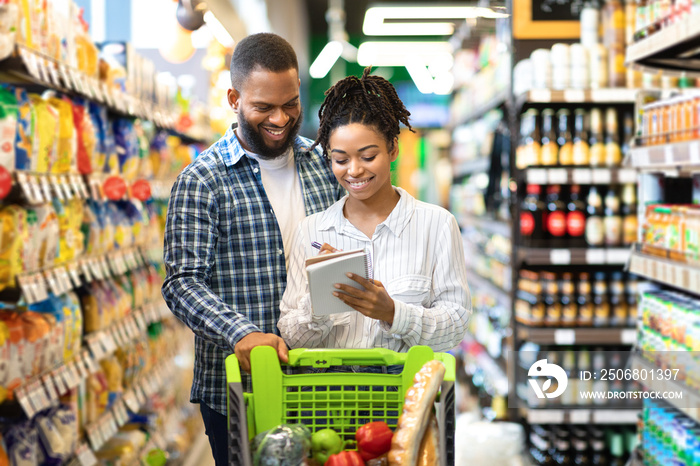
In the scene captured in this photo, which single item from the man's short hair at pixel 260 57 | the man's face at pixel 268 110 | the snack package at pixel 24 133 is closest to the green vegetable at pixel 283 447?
the man's face at pixel 268 110

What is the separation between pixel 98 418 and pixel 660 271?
2.39 meters

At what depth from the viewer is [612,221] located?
4230mm

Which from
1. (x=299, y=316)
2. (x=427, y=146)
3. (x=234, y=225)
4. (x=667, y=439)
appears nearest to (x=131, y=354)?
(x=234, y=225)

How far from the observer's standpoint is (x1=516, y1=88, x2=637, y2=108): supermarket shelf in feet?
13.5

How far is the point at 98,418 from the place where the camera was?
297cm

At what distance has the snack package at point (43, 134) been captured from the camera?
2.38 m

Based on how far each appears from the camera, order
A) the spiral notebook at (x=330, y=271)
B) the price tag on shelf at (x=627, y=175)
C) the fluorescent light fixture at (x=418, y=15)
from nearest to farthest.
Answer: the spiral notebook at (x=330, y=271), the price tag on shelf at (x=627, y=175), the fluorescent light fixture at (x=418, y=15)

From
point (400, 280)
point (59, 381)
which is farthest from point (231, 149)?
point (59, 381)

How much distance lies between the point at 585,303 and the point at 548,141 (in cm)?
99

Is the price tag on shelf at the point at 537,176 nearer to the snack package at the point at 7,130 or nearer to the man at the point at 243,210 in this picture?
the man at the point at 243,210
